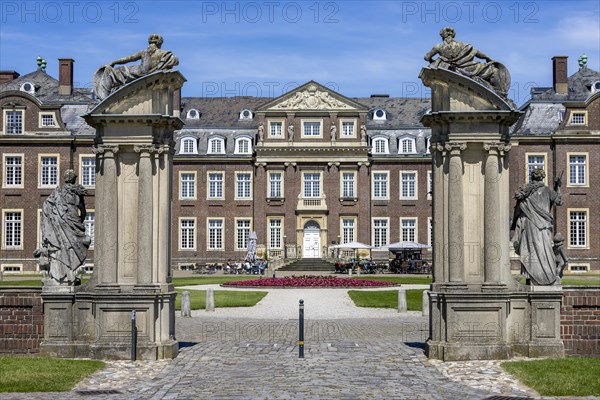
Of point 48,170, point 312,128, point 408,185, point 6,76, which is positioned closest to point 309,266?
point 312,128

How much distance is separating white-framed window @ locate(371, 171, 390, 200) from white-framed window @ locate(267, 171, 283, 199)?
6.56 metres

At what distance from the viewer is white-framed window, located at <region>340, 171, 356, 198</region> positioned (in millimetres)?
57656

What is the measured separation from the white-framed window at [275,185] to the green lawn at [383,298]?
26208 millimetres

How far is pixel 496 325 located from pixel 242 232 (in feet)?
148

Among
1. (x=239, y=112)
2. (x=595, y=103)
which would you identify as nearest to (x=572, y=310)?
(x=595, y=103)

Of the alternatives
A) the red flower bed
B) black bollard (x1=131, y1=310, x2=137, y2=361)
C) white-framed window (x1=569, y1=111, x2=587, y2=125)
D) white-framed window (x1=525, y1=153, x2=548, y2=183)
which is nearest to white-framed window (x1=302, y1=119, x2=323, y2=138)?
white-framed window (x1=525, y1=153, x2=548, y2=183)

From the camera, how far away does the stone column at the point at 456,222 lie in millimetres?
13781

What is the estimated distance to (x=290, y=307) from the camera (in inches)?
999

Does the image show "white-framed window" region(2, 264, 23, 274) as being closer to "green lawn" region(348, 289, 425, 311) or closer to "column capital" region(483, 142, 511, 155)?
"green lawn" region(348, 289, 425, 311)

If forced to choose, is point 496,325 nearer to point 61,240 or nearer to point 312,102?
point 61,240

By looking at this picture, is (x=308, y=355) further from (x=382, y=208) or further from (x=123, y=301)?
(x=382, y=208)

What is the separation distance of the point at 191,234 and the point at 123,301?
44592 mm

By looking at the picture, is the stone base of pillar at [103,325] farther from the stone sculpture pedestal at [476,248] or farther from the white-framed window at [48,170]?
the white-framed window at [48,170]

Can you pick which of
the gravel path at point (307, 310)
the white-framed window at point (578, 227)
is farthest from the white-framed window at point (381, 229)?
the gravel path at point (307, 310)
